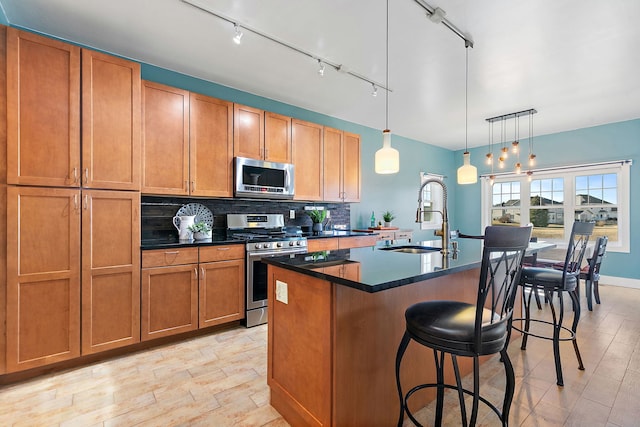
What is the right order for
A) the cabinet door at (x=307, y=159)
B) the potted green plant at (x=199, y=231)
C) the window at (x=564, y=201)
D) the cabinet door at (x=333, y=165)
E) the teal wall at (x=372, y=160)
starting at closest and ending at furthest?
the potted green plant at (x=199, y=231) → the teal wall at (x=372, y=160) → the cabinet door at (x=307, y=159) → the cabinet door at (x=333, y=165) → the window at (x=564, y=201)

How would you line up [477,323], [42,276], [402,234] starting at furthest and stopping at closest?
[402,234], [42,276], [477,323]

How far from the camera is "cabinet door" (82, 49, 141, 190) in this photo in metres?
2.30

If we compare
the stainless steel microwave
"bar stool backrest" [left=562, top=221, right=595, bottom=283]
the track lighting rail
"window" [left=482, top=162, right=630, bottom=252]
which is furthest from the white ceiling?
"bar stool backrest" [left=562, top=221, right=595, bottom=283]

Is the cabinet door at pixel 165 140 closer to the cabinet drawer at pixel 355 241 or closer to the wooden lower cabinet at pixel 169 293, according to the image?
the wooden lower cabinet at pixel 169 293

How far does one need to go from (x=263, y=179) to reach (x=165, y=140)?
107 cm

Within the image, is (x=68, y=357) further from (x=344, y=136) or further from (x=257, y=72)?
(x=344, y=136)

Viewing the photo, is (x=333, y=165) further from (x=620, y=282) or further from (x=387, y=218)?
(x=620, y=282)

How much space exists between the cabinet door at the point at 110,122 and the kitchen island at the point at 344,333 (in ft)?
5.23

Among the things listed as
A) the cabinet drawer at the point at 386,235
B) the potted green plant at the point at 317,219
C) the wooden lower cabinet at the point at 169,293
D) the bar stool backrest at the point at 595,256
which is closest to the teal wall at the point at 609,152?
the bar stool backrest at the point at 595,256

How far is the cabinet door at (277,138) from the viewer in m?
3.58

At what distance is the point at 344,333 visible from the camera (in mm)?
1406

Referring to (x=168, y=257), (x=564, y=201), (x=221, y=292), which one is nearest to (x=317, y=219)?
(x=221, y=292)

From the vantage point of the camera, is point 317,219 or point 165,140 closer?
point 165,140

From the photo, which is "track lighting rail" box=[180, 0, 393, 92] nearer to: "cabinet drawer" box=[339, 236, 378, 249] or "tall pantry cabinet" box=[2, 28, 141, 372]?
"tall pantry cabinet" box=[2, 28, 141, 372]
